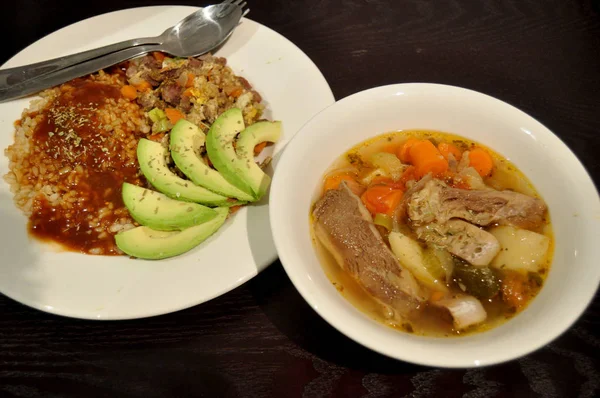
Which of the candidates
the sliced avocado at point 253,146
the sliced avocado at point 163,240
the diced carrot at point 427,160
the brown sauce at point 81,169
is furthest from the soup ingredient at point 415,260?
the brown sauce at point 81,169

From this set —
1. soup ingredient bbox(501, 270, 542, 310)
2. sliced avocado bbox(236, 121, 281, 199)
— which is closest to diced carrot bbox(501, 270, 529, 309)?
soup ingredient bbox(501, 270, 542, 310)

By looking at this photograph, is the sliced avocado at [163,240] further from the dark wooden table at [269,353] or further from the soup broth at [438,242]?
the soup broth at [438,242]

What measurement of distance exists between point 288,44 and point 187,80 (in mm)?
665

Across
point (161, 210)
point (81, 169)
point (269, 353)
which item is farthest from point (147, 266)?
point (81, 169)

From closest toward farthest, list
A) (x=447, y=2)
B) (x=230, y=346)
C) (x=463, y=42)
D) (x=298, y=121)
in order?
1. (x=230, y=346)
2. (x=298, y=121)
3. (x=463, y=42)
4. (x=447, y=2)

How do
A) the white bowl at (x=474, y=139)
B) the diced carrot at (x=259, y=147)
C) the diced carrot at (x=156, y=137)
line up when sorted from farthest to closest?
the diced carrot at (x=156, y=137) → the diced carrot at (x=259, y=147) → the white bowl at (x=474, y=139)

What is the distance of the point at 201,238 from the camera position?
2.03 metres

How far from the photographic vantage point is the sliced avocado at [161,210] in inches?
80.4

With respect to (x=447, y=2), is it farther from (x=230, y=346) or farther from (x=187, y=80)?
(x=230, y=346)

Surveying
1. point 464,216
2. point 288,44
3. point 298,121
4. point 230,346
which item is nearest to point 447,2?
point 288,44

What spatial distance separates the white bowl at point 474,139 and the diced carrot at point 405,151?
0.08 metres

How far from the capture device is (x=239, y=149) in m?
2.22

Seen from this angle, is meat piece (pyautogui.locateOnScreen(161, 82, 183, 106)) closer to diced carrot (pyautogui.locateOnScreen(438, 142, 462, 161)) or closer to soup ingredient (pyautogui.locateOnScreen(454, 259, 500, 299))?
diced carrot (pyautogui.locateOnScreen(438, 142, 462, 161))

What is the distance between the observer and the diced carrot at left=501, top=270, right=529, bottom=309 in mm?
1510
